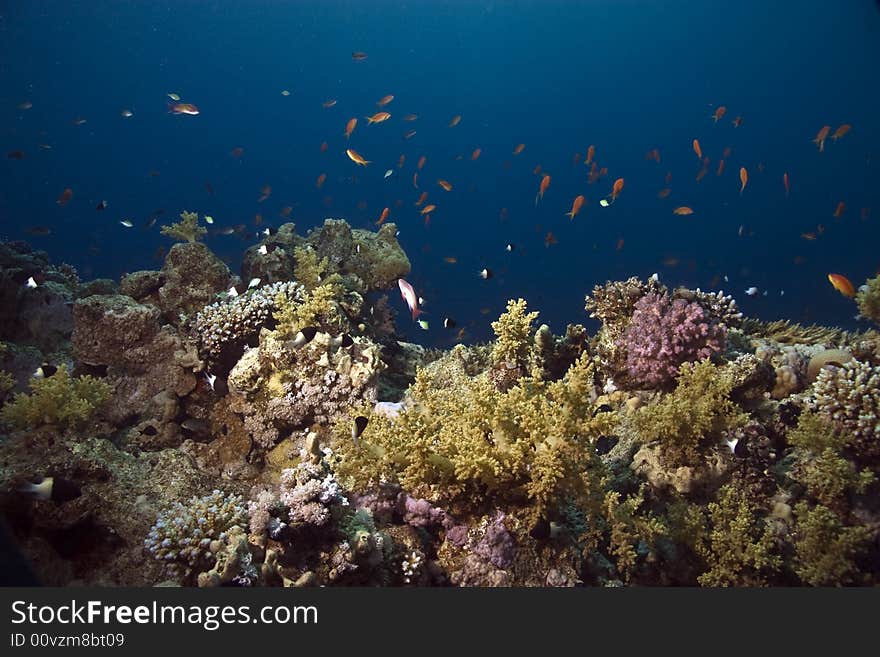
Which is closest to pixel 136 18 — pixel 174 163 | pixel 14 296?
pixel 174 163

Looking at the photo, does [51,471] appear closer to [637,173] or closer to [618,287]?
[618,287]

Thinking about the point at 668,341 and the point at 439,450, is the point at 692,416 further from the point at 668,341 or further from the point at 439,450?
the point at 439,450

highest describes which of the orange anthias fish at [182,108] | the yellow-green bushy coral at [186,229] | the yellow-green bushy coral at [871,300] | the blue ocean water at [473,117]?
the blue ocean water at [473,117]

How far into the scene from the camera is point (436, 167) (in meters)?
115

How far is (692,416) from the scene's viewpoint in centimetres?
489

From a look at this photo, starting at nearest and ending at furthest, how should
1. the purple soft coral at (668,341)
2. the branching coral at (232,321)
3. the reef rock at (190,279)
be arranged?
the purple soft coral at (668,341) → the branching coral at (232,321) → the reef rock at (190,279)

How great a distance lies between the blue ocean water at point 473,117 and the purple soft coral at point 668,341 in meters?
76.6

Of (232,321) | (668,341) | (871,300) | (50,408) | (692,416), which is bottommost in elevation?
(692,416)

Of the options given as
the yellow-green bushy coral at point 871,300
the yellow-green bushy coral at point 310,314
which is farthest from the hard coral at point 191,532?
the yellow-green bushy coral at point 871,300

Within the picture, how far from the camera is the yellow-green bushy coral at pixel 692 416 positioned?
15.9ft

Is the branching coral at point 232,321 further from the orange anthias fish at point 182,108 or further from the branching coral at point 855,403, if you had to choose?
the orange anthias fish at point 182,108

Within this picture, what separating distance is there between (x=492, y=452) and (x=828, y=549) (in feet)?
10.3

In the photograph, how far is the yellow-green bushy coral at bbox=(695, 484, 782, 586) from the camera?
418 cm

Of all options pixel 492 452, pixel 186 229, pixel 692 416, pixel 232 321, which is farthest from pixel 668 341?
pixel 186 229
